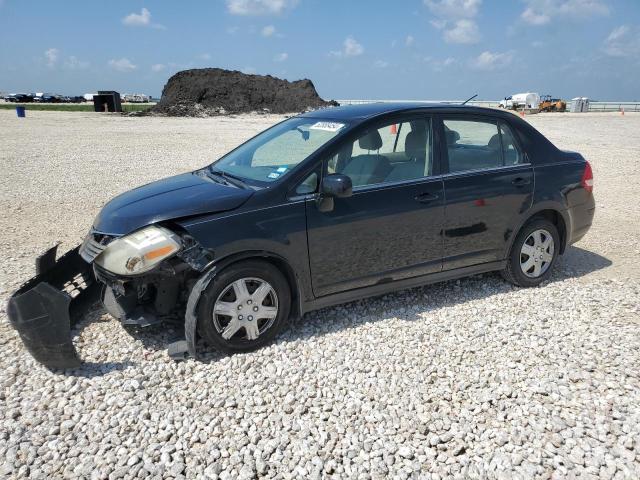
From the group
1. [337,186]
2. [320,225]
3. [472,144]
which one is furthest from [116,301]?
[472,144]

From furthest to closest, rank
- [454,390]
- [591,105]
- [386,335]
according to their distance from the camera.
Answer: [591,105] < [386,335] < [454,390]

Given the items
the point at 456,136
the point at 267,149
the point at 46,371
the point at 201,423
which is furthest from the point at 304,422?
the point at 456,136

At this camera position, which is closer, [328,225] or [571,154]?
[328,225]

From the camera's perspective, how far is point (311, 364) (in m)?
3.76

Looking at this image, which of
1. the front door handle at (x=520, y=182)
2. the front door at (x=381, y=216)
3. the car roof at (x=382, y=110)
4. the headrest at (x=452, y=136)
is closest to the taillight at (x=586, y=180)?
the front door handle at (x=520, y=182)

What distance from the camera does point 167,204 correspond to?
379 centimetres

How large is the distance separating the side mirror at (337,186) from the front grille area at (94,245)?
5.39 feet

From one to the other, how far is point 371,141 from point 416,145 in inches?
19.7

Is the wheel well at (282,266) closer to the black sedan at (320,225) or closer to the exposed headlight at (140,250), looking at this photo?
the black sedan at (320,225)

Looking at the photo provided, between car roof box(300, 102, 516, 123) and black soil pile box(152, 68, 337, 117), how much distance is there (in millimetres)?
38094

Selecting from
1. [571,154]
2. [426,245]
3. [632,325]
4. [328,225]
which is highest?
[571,154]

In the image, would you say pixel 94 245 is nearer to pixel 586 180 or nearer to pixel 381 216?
pixel 381 216

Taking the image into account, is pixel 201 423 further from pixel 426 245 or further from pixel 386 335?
pixel 426 245

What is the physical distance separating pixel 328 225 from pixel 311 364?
1083 mm
